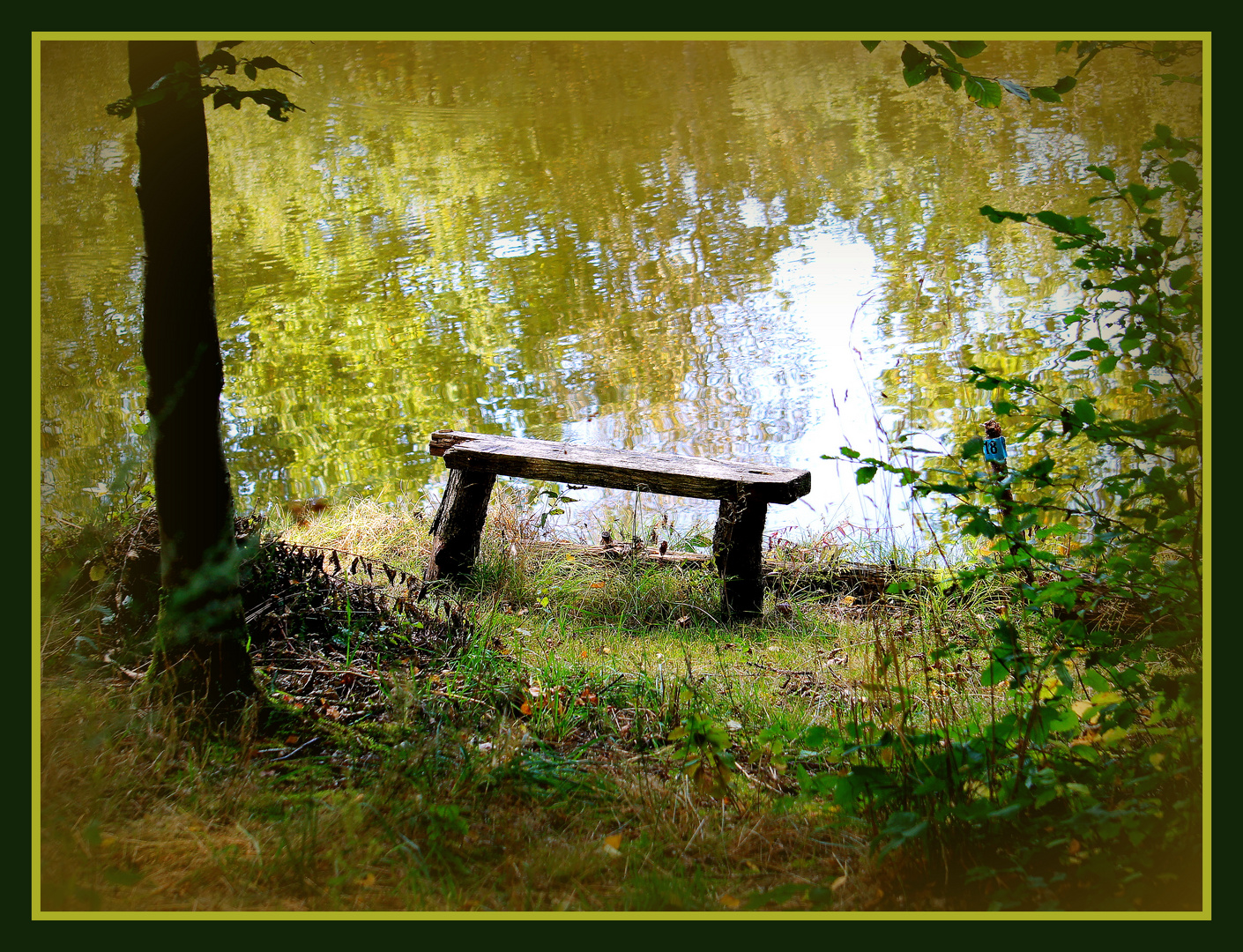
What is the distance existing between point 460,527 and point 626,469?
96 centimetres

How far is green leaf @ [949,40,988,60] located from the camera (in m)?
2.54

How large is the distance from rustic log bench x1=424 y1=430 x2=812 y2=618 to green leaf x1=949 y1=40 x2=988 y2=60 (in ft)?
6.60

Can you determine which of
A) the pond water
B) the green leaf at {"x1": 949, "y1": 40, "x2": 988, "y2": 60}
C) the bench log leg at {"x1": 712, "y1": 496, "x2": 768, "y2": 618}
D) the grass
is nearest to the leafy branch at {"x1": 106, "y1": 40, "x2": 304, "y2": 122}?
the pond water

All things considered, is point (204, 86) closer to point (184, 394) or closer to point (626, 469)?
point (184, 394)

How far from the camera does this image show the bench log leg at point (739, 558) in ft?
14.1

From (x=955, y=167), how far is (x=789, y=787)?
8.72 metres

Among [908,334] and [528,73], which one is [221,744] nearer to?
[528,73]

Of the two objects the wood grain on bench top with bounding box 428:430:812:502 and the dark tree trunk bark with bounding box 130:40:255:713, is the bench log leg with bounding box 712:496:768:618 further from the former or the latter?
the dark tree trunk bark with bounding box 130:40:255:713

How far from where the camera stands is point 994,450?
294 cm

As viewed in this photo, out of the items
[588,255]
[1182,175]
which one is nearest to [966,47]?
[1182,175]

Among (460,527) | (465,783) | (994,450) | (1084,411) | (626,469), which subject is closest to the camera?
(1084,411)

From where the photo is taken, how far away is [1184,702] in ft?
7.86

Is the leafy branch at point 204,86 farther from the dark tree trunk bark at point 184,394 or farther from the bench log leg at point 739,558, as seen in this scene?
the bench log leg at point 739,558

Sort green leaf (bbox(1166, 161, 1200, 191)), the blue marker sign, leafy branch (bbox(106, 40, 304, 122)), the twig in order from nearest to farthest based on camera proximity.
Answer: green leaf (bbox(1166, 161, 1200, 191)) < leafy branch (bbox(106, 40, 304, 122)) < the twig < the blue marker sign
